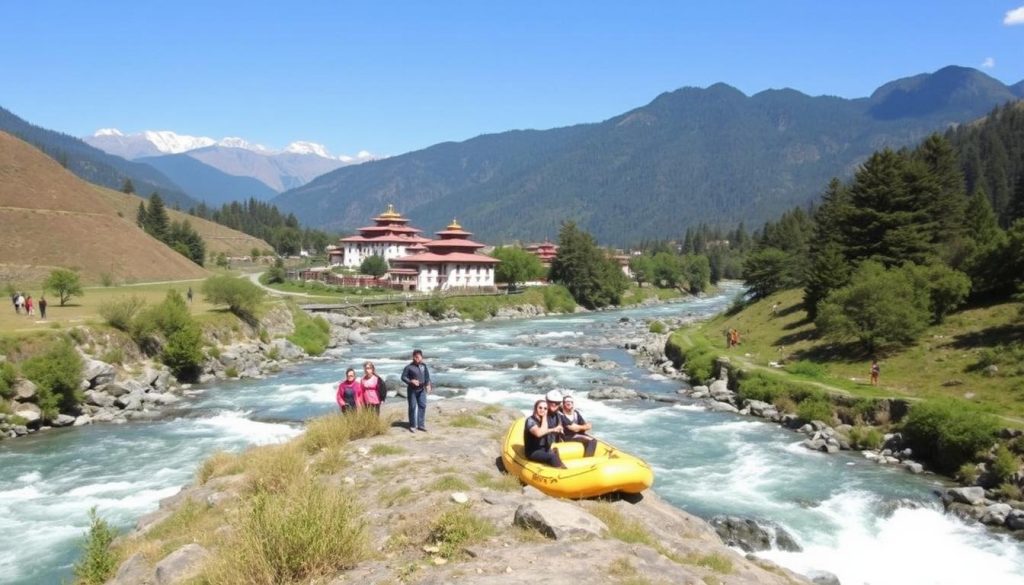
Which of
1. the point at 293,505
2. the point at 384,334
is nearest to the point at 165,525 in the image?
the point at 293,505

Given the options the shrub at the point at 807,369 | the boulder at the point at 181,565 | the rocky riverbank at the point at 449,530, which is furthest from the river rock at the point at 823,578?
the shrub at the point at 807,369

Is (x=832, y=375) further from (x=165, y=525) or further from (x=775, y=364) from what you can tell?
(x=165, y=525)

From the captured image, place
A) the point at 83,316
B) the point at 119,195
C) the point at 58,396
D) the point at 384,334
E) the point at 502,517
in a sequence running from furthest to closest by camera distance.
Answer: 1. the point at 119,195
2. the point at 384,334
3. the point at 83,316
4. the point at 58,396
5. the point at 502,517

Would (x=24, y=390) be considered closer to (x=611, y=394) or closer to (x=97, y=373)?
(x=97, y=373)

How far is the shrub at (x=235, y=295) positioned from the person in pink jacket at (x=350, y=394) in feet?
114

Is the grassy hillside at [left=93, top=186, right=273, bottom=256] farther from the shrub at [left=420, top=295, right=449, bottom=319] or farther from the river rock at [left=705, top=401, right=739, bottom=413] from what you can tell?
the river rock at [left=705, top=401, right=739, bottom=413]

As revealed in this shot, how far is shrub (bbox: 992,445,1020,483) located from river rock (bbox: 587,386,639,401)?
15.4 meters

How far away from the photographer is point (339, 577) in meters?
8.13

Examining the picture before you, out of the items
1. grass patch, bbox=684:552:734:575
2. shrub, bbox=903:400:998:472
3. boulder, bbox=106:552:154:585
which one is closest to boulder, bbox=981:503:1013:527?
shrub, bbox=903:400:998:472

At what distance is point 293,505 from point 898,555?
13.7m

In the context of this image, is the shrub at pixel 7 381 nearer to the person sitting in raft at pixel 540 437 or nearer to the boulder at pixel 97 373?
the boulder at pixel 97 373

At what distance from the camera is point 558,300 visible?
3413 inches

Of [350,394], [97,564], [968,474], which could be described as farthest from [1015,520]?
[97,564]

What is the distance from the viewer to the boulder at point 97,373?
99.1 ft
